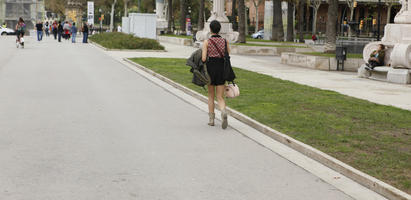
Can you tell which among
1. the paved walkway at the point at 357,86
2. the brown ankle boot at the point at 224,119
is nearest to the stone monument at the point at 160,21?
the paved walkway at the point at 357,86

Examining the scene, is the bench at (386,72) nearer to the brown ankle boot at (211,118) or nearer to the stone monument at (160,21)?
A: the brown ankle boot at (211,118)

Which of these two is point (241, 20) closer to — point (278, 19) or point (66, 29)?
point (278, 19)

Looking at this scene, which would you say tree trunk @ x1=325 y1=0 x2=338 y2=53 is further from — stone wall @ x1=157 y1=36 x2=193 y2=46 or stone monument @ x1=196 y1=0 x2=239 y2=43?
stone wall @ x1=157 y1=36 x2=193 y2=46

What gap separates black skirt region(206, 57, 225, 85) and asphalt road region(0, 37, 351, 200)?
84 centimetres

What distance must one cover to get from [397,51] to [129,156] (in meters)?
14.4

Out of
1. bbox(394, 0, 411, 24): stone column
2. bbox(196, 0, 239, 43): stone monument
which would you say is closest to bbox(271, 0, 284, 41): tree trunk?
bbox(196, 0, 239, 43): stone monument

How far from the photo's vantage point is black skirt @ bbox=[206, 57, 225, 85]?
34.4 ft

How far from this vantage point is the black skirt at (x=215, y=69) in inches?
412

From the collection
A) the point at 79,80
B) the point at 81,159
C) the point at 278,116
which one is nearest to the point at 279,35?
the point at 79,80

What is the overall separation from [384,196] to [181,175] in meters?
2.13

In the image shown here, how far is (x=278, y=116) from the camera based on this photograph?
11.5 metres

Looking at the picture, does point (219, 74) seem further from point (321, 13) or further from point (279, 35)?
point (321, 13)

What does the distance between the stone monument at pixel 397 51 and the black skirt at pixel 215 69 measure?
11.4m

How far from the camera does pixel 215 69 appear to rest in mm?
10469
